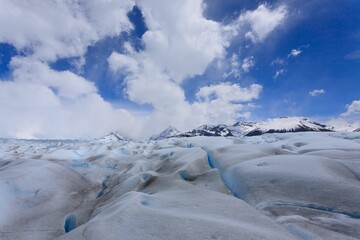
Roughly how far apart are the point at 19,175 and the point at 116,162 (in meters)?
5.30

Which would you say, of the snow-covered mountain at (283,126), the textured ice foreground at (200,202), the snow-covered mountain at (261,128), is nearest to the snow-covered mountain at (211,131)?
the snow-covered mountain at (261,128)

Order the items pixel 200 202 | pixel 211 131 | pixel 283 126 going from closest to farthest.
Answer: pixel 200 202 < pixel 283 126 < pixel 211 131

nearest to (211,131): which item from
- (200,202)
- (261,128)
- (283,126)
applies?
(261,128)

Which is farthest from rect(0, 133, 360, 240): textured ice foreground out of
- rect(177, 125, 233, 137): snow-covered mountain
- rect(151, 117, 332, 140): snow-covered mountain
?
rect(177, 125, 233, 137): snow-covered mountain

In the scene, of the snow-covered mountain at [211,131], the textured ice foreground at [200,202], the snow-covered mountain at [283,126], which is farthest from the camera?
the snow-covered mountain at [211,131]

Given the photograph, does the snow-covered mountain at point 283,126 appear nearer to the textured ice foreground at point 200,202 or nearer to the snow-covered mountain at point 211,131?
the snow-covered mountain at point 211,131

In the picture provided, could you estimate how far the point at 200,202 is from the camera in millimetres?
4590

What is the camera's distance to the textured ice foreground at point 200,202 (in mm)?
3326

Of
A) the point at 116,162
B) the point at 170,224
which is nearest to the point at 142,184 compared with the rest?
the point at 170,224

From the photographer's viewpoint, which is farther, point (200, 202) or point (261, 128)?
point (261, 128)

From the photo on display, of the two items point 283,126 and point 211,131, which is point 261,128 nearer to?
point 283,126

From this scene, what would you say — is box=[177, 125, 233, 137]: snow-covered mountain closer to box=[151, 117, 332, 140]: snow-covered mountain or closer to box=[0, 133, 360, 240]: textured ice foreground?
box=[151, 117, 332, 140]: snow-covered mountain

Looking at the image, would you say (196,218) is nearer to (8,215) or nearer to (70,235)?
(70,235)

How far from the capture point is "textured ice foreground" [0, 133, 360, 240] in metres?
3.33
